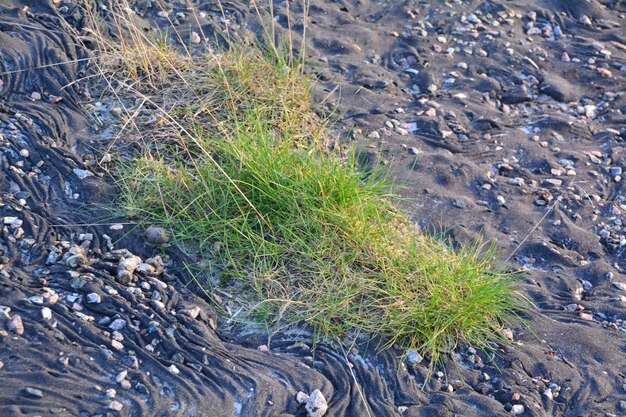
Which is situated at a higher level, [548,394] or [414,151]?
[414,151]

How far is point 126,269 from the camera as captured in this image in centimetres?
312

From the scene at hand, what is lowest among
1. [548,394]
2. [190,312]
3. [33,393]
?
[548,394]

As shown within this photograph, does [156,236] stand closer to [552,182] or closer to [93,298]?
[93,298]

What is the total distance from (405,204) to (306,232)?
70 cm

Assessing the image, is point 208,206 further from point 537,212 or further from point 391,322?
point 537,212

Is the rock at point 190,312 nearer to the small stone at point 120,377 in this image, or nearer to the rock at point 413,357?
the small stone at point 120,377

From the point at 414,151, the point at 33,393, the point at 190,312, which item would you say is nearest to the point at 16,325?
the point at 33,393

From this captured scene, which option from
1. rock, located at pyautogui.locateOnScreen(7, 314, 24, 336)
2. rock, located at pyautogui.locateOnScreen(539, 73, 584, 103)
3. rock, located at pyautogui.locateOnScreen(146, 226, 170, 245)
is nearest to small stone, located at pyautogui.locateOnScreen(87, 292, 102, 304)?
rock, located at pyautogui.locateOnScreen(7, 314, 24, 336)

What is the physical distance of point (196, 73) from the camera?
4.31 m

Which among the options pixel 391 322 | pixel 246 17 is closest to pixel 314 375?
pixel 391 322

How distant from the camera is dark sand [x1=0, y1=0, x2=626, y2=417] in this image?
9.11 feet

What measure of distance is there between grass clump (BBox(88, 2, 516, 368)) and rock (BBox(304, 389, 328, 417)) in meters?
0.37

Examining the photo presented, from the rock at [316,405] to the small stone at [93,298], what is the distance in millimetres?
959

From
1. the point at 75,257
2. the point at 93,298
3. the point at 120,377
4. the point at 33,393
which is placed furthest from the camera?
the point at 75,257
